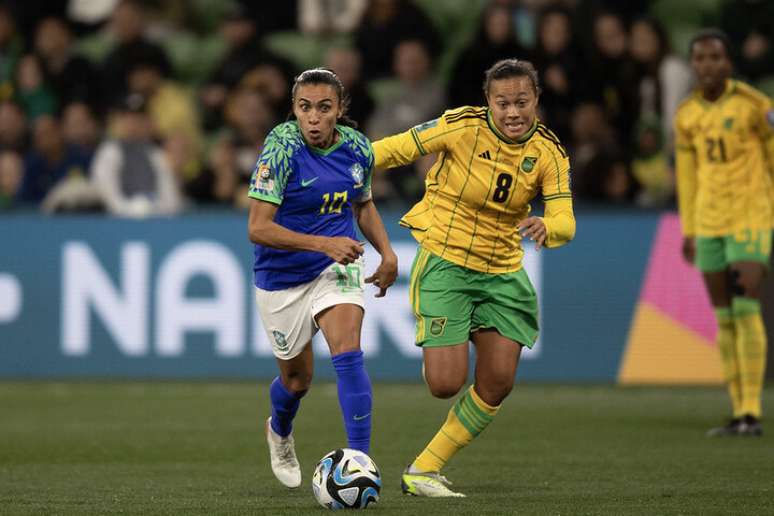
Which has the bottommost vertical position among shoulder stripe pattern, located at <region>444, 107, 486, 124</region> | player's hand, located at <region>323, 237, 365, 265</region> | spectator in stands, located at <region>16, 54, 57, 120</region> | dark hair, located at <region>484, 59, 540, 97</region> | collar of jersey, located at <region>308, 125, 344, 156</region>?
player's hand, located at <region>323, 237, 365, 265</region>

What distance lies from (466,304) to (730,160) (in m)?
3.40

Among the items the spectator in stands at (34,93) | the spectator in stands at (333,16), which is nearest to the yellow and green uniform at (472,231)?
the spectator in stands at (333,16)

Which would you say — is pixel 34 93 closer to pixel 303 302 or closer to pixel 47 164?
pixel 47 164

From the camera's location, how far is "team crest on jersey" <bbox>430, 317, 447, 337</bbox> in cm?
724

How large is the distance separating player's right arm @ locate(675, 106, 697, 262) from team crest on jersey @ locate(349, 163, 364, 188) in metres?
3.68

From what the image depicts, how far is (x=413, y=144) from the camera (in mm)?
7207

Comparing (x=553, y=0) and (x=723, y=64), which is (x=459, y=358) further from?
(x=553, y=0)

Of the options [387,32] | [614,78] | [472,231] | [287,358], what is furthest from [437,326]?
[387,32]

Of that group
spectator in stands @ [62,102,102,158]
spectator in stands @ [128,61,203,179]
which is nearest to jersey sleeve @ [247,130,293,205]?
spectator in stands @ [62,102,102,158]

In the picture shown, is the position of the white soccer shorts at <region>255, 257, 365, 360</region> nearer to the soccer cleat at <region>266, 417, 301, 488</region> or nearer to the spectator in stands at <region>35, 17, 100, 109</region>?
the soccer cleat at <region>266, 417, 301, 488</region>

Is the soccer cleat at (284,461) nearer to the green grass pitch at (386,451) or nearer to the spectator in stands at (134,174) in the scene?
the green grass pitch at (386,451)

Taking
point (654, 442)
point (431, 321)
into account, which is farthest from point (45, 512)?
point (654, 442)

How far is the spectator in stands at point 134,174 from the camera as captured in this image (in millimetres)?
14078

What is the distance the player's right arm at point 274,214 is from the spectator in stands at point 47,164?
8.10 metres
